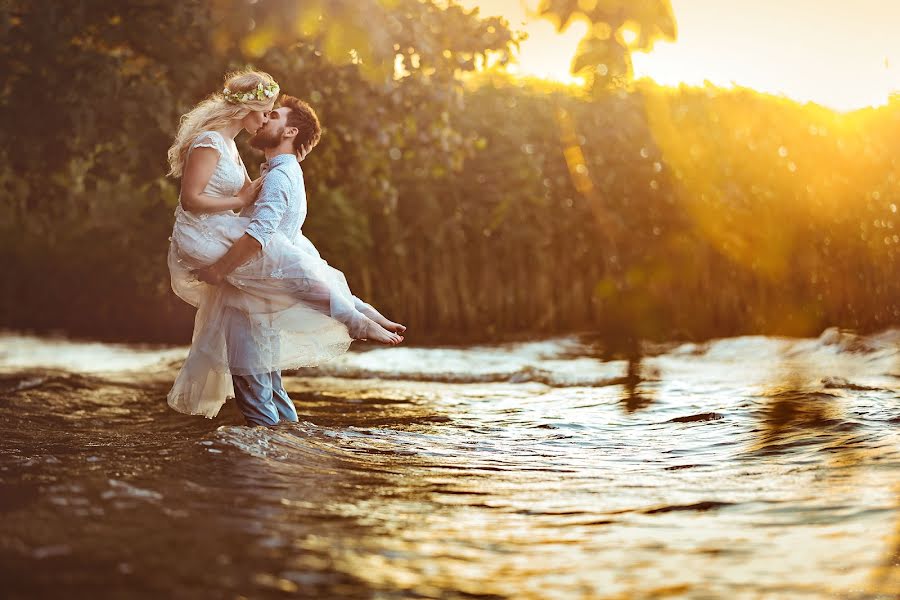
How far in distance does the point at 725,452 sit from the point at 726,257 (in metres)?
8.06

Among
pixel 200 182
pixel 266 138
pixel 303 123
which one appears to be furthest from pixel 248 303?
pixel 303 123

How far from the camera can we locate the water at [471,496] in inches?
123

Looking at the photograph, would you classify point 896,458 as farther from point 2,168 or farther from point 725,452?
point 2,168

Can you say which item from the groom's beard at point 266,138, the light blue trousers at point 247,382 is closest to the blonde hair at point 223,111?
the groom's beard at point 266,138

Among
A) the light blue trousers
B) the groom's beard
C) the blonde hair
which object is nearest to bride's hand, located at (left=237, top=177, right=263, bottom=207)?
the groom's beard

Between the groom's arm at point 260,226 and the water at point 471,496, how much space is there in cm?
81

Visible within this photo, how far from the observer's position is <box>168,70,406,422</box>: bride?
5.15m

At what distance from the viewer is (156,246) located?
10734 mm

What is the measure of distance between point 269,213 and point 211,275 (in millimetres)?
420

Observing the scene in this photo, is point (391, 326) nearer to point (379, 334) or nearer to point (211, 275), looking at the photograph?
point (379, 334)

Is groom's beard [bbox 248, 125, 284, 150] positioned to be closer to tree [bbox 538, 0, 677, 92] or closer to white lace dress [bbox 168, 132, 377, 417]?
white lace dress [bbox 168, 132, 377, 417]

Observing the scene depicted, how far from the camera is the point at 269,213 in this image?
506cm

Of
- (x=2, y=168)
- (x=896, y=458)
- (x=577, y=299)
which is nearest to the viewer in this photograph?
(x=896, y=458)

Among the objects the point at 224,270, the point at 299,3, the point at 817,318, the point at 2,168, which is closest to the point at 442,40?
the point at 299,3
